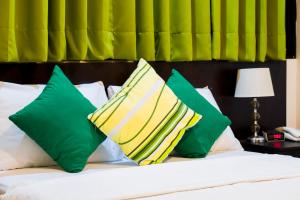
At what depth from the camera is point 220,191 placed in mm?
1868

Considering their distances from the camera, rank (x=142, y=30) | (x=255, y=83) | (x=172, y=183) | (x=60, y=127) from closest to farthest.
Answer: (x=172, y=183) < (x=60, y=127) < (x=142, y=30) < (x=255, y=83)

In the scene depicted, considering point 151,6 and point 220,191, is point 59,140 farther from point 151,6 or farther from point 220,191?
Answer: point 151,6

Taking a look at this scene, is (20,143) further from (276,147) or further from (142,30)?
(276,147)

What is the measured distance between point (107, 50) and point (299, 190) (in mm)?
1633

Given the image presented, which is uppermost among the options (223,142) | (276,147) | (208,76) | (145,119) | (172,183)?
(208,76)

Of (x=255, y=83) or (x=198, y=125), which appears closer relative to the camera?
(x=198, y=125)

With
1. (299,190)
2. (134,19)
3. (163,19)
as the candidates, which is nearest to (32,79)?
(134,19)

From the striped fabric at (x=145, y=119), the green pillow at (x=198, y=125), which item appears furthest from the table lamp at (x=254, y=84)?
the striped fabric at (x=145, y=119)

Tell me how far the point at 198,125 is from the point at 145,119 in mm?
410

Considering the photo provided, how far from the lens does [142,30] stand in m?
3.25

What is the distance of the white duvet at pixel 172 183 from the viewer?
179cm

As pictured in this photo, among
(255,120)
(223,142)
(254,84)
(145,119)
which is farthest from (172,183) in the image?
(255,120)

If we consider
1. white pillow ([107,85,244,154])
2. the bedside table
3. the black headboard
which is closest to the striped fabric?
white pillow ([107,85,244,154])

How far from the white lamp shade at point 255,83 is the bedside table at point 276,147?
13.9 inches
